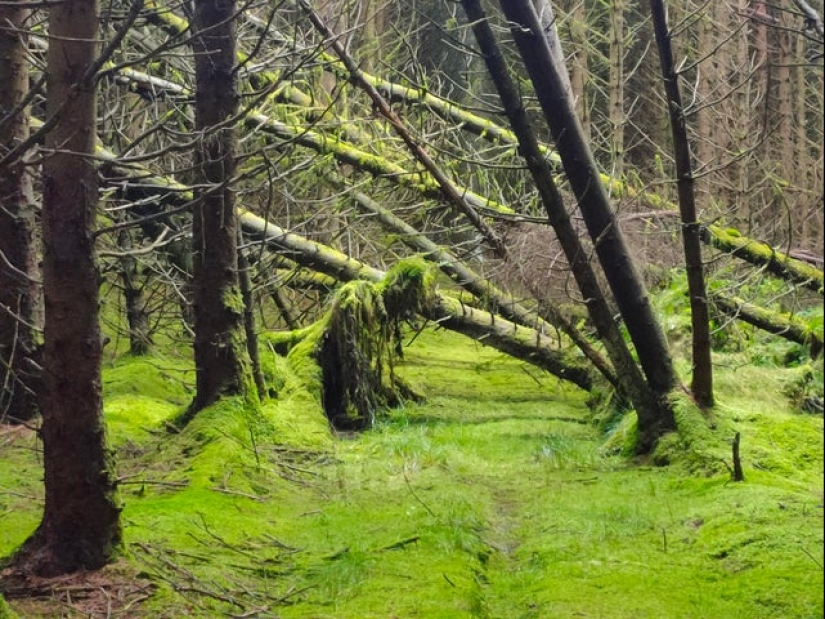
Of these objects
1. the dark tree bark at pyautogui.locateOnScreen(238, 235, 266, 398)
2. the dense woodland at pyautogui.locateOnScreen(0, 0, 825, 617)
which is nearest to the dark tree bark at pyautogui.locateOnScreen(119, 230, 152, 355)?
the dense woodland at pyautogui.locateOnScreen(0, 0, 825, 617)

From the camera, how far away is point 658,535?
203 inches

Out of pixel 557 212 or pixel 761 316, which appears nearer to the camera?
pixel 557 212

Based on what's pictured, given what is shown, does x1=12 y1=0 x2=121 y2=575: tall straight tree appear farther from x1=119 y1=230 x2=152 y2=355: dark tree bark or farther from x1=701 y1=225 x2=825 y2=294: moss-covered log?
x1=119 y1=230 x2=152 y2=355: dark tree bark

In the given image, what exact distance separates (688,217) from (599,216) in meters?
0.69

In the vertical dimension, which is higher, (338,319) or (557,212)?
(557,212)

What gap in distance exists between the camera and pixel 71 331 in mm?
4219

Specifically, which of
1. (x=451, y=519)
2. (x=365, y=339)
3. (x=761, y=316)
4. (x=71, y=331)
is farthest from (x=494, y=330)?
(x=71, y=331)

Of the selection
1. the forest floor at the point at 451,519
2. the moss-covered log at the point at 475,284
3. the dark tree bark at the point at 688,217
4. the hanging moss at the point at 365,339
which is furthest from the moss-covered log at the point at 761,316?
the hanging moss at the point at 365,339

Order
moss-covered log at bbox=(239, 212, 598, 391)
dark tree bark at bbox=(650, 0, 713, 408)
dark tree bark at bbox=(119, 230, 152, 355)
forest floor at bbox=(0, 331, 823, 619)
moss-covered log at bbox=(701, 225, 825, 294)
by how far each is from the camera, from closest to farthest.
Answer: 1. forest floor at bbox=(0, 331, 823, 619)
2. dark tree bark at bbox=(650, 0, 713, 408)
3. moss-covered log at bbox=(701, 225, 825, 294)
4. moss-covered log at bbox=(239, 212, 598, 391)
5. dark tree bark at bbox=(119, 230, 152, 355)

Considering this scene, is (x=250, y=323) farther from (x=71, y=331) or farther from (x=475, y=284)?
(x=71, y=331)

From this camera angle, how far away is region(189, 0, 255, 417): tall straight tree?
723 centimetres

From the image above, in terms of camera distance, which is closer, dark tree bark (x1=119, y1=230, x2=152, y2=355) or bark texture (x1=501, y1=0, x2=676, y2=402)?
bark texture (x1=501, y1=0, x2=676, y2=402)

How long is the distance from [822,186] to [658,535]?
12.7ft

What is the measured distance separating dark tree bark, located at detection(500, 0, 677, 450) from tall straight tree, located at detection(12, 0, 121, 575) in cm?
323
